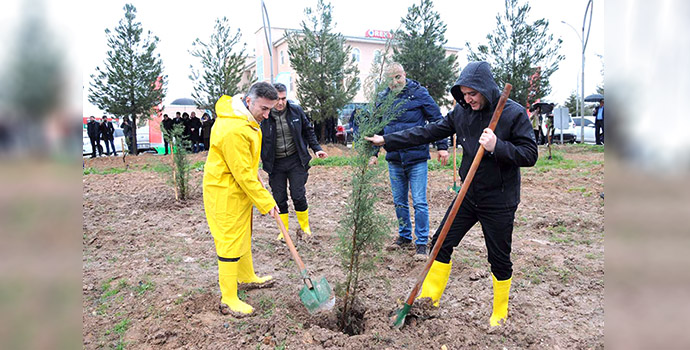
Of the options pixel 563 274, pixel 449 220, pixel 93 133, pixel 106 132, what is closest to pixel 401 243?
pixel 563 274

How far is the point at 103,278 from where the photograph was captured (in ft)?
14.1

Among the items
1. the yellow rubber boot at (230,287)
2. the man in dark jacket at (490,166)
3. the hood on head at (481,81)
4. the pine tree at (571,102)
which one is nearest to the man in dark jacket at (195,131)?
the yellow rubber boot at (230,287)

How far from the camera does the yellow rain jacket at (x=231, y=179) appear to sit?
3.21 meters

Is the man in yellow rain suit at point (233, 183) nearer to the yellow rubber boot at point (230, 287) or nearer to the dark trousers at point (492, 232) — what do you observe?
the yellow rubber boot at point (230, 287)

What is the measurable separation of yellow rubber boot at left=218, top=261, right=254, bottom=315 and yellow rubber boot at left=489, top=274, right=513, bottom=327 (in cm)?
A: 195

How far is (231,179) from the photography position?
331 cm

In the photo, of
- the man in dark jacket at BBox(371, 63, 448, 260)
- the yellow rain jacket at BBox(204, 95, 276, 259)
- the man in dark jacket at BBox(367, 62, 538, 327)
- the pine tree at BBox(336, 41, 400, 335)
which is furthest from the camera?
the man in dark jacket at BBox(371, 63, 448, 260)

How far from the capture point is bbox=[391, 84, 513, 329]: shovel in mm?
2686

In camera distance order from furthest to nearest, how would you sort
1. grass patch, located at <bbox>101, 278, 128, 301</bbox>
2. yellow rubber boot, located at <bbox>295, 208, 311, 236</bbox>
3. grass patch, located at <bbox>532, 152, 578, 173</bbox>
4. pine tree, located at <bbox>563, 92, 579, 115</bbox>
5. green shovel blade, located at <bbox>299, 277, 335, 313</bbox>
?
pine tree, located at <bbox>563, 92, 579, 115</bbox>
grass patch, located at <bbox>532, 152, 578, 173</bbox>
yellow rubber boot, located at <bbox>295, 208, 311, 236</bbox>
grass patch, located at <bbox>101, 278, 128, 301</bbox>
green shovel blade, located at <bbox>299, 277, 335, 313</bbox>

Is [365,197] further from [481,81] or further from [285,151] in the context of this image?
[285,151]

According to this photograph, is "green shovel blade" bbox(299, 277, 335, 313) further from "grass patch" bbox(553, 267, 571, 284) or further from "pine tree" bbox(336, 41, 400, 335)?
"grass patch" bbox(553, 267, 571, 284)

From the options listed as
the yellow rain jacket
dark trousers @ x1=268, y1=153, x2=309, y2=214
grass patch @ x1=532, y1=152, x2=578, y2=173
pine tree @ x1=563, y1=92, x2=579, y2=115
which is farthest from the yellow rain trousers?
pine tree @ x1=563, y1=92, x2=579, y2=115

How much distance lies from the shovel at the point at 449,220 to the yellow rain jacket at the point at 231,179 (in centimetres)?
133

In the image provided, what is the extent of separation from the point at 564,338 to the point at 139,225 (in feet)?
19.2
